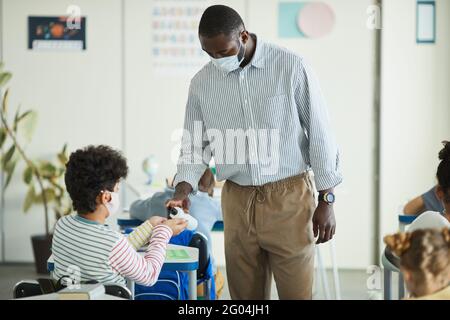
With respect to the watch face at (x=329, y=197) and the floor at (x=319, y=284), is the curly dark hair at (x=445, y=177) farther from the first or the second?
the floor at (x=319, y=284)

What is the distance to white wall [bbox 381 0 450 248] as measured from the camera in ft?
16.4

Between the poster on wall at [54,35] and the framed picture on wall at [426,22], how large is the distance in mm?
2336

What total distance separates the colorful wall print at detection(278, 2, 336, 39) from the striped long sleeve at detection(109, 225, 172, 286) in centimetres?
310

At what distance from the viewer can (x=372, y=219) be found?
16.9 ft

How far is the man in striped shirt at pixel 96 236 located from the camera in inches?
81.8

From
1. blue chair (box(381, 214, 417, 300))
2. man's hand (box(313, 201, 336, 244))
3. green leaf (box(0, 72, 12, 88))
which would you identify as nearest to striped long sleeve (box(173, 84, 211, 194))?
man's hand (box(313, 201, 336, 244))

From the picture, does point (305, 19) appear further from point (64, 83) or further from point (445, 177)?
point (445, 177)

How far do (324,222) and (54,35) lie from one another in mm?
3584

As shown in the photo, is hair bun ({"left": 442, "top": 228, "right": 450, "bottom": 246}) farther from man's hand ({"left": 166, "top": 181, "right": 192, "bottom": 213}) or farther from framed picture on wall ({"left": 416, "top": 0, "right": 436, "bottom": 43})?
framed picture on wall ({"left": 416, "top": 0, "right": 436, "bottom": 43})

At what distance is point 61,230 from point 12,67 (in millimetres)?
3410

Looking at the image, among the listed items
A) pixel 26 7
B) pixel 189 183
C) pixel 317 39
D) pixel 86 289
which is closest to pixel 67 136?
pixel 26 7

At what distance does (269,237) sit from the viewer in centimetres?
223

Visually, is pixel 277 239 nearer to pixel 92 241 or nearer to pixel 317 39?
pixel 92 241

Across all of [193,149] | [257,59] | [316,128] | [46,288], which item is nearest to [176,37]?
[193,149]
